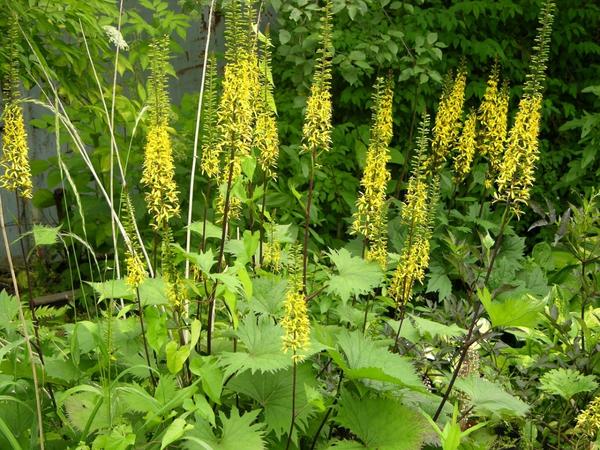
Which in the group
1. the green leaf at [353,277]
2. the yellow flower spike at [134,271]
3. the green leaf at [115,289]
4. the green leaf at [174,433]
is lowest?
the green leaf at [174,433]

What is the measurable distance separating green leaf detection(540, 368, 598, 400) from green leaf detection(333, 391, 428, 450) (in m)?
0.58

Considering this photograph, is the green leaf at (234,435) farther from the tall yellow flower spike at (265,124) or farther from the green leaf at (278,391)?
the tall yellow flower spike at (265,124)

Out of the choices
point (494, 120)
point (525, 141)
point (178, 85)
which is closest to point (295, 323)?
point (525, 141)

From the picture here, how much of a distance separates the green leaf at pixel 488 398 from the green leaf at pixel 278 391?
1.65 ft

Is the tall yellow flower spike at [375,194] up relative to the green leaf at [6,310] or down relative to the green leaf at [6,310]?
up

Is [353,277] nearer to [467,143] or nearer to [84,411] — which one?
[84,411]

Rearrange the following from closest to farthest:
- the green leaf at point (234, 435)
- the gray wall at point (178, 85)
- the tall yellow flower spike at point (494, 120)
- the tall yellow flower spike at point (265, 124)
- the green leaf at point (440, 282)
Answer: the green leaf at point (234, 435)
the tall yellow flower spike at point (265, 124)
the tall yellow flower spike at point (494, 120)
the green leaf at point (440, 282)
the gray wall at point (178, 85)

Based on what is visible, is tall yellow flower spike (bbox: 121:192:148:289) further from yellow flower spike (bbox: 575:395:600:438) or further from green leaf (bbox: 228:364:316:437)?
yellow flower spike (bbox: 575:395:600:438)

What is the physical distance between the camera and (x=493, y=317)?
2186 mm

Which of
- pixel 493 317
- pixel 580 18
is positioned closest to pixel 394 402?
pixel 493 317

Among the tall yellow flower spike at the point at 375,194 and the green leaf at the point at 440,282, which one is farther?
the green leaf at the point at 440,282

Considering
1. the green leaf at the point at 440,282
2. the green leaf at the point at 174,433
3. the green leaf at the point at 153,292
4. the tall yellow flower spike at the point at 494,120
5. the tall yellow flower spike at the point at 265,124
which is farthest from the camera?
the green leaf at the point at 440,282

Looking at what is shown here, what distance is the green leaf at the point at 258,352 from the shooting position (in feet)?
6.86


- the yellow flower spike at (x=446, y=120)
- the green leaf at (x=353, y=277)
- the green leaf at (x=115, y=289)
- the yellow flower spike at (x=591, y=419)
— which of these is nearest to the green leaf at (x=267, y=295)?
the green leaf at (x=353, y=277)
